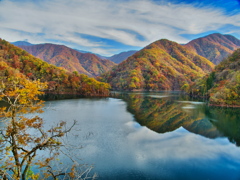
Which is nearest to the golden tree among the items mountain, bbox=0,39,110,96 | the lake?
the lake

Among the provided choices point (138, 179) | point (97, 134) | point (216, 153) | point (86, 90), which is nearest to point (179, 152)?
point (216, 153)

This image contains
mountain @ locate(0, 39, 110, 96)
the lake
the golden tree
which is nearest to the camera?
the golden tree

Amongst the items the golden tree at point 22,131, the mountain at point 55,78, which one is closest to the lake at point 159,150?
the golden tree at point 22,131

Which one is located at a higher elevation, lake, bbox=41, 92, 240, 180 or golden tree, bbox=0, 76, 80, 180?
golden tree, bbox=0, 76, 80, 180

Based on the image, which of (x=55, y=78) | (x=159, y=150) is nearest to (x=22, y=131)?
(x=159, y=150)

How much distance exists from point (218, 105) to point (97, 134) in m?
55.8

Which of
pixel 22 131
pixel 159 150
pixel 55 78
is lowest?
pixel 159 150

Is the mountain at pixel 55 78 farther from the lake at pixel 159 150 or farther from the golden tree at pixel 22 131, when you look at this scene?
the golden tree at pixel 22 131

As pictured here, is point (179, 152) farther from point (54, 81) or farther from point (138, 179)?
point (54, 81)

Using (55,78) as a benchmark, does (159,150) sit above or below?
below

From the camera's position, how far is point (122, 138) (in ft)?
90.2

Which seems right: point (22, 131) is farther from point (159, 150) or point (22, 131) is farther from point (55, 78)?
point (55, 78)

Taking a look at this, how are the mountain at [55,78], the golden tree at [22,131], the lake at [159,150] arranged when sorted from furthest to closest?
the mountain at [55,78] < the lake at [159,150] < the golden tree at [22,131]

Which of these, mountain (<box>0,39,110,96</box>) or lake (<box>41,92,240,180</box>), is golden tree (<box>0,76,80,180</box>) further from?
mountain (<box>0,39,110,96</box>)
